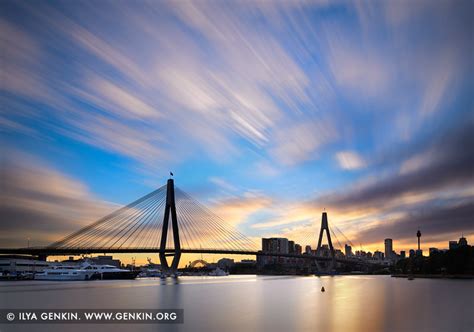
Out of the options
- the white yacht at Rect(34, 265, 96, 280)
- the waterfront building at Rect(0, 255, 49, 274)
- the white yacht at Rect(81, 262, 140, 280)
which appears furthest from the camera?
the waterfront building at Rect(0, 255, 49, 274)

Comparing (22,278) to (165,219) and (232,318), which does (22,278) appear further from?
(232,318)

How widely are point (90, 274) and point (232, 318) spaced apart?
71.7 meters

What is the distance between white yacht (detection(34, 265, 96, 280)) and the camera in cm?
8706

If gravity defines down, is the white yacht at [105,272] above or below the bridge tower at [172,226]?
below

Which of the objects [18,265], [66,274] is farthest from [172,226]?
[18,265]

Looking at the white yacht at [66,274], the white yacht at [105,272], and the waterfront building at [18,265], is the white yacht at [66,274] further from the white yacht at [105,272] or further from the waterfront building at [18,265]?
the waterfront building at [18,265]

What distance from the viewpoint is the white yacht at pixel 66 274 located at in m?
87.1

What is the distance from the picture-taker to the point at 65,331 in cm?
2112

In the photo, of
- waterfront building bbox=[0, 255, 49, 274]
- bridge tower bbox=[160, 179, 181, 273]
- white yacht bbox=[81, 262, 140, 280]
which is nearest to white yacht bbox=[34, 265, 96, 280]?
white yacht bbox=[81, 262, 140, 280]

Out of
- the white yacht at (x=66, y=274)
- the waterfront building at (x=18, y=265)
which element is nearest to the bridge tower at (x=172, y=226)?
the white yacht at (x=66, y=274)

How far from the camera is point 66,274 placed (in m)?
88.1

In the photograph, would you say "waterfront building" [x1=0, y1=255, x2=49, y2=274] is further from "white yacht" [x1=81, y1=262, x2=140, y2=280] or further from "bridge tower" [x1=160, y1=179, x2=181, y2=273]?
"bridge tower" [x1=160, y1=179, x2=181, y2=273]

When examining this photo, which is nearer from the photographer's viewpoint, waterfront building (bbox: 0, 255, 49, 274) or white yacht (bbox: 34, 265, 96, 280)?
white yacht (bbox: 34, 265, 96, 280)

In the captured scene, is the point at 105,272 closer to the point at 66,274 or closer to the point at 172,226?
the point at 66,274
